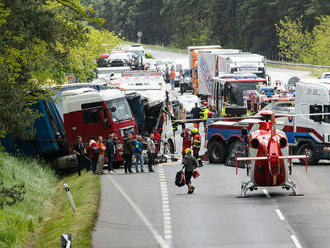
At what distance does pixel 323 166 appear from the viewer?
34656 millimetres

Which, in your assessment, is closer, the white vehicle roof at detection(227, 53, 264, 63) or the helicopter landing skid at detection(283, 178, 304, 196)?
the helicopter landing skid at detection(283, 178, 304, 196)

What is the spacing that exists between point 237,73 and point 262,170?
29.4 meters

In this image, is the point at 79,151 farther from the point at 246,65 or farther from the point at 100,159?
the point at 246,65

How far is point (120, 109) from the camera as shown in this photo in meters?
38.1

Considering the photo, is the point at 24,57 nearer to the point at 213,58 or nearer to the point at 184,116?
the point at 184,116

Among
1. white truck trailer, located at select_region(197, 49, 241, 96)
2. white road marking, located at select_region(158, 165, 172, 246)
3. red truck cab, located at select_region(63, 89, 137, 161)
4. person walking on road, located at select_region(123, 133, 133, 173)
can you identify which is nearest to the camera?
white road marking, located at select_region(158, 165, 172, 246)

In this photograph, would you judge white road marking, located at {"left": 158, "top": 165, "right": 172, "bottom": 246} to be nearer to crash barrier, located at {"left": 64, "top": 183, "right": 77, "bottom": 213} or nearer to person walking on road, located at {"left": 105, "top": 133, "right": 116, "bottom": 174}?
person walking on road, located at {"left": 105, "top": 133, "right": 116, "bottom": 174}

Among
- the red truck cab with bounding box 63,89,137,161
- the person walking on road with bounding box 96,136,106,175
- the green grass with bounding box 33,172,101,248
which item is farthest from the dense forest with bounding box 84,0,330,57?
the green grass with bounding box 33,172,101,248

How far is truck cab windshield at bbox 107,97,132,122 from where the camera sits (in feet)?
124

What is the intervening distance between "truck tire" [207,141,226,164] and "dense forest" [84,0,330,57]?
234ft

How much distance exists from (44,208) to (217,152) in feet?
33.9

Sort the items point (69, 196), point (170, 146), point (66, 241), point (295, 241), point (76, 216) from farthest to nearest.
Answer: point (170, 146), point (69, 196), point (76, 216), point (295, 241), point (66, 241)

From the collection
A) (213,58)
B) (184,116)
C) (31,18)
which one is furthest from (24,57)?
(213,58)

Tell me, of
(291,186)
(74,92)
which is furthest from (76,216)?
(74,92)
